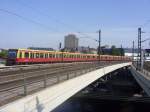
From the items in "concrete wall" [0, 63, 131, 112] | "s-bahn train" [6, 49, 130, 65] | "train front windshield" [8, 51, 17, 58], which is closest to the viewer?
"concrete wall" [0, 63, 131, 112]

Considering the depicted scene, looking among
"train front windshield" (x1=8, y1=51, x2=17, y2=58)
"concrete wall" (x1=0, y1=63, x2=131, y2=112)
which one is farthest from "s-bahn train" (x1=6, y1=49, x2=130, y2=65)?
"concrete wall" (x1=0, y1=63, x2=131, y2=112)

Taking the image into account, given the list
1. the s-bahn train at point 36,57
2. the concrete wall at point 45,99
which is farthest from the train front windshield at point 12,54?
the concrete wall at point 45,99

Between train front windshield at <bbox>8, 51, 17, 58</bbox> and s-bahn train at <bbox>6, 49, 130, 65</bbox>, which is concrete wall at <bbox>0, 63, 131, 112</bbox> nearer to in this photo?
train front windshield at <bbox>8, 51, 17, 58</bbox>

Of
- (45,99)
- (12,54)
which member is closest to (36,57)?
(12,54)

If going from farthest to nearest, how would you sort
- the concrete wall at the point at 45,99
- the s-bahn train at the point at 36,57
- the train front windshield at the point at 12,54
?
the s-bahn train at the point at 36,57 → the train front windshield at the point at 12,54 → the concrete wall at the point at 45,99

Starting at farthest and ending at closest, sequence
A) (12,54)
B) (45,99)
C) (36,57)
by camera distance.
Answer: (36,57)
(12,54)
(45,99)

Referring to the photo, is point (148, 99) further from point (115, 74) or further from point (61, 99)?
point (115, 74)

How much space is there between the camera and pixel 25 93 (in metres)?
15.2

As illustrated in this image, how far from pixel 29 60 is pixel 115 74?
49413 millimetres

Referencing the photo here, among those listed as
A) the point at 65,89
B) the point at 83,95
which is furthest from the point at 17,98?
the point at 83,95

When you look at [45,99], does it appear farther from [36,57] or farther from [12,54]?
[36,57]

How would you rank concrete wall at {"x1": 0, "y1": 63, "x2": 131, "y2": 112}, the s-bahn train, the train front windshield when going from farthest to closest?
the s-bahn train, the train front windshield, concrete wall at {"x1": 0, "y1": 63, "x2": 131, "y2": 112}

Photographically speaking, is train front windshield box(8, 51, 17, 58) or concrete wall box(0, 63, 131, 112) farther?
train front windshield box(8, 51, 17, 58)

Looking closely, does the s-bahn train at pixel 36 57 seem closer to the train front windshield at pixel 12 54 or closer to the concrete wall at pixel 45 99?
the train front windshield at pixel 12 54
